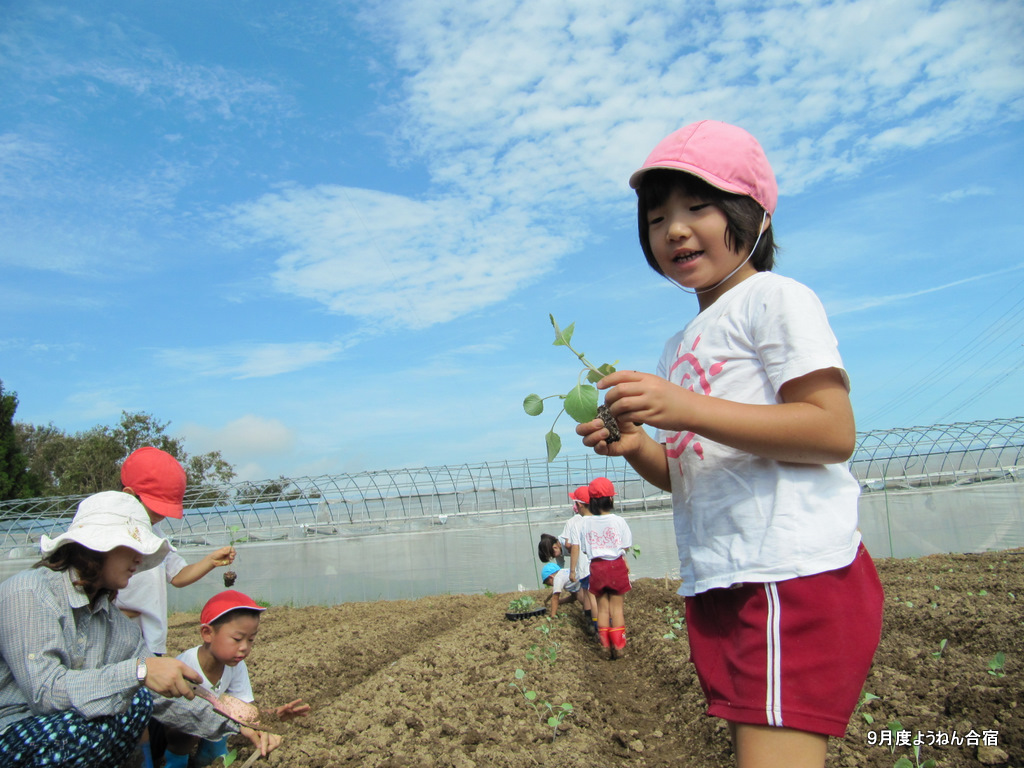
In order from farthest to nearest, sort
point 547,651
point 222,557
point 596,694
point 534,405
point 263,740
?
point 547,651 < point 596,694 < point 222,557 < point 263,740 < point 534,405

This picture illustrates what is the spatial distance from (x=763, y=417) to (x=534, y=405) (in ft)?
1.77

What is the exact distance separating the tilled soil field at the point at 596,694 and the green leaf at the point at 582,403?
245 centimetres

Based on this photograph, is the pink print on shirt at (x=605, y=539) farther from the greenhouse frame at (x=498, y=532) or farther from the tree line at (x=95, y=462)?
the tree line at (x=95, y=462)

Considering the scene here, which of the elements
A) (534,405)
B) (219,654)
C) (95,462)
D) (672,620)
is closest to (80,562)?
(219,654)

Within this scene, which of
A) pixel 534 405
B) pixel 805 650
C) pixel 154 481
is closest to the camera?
pixel 805 650

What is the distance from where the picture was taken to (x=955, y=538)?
46.3ft

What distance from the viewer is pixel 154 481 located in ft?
11.6

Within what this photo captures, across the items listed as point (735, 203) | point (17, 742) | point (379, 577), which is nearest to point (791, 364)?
point (735, 203)

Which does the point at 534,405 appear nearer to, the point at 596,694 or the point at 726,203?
the point at 726,203

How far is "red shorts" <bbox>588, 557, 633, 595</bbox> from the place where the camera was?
20.5 ft

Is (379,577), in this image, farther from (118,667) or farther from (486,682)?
(118,667)

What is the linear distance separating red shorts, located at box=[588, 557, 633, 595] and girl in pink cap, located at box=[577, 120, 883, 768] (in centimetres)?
496

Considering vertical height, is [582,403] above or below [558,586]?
above

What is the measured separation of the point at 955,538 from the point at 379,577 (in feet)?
38.2
